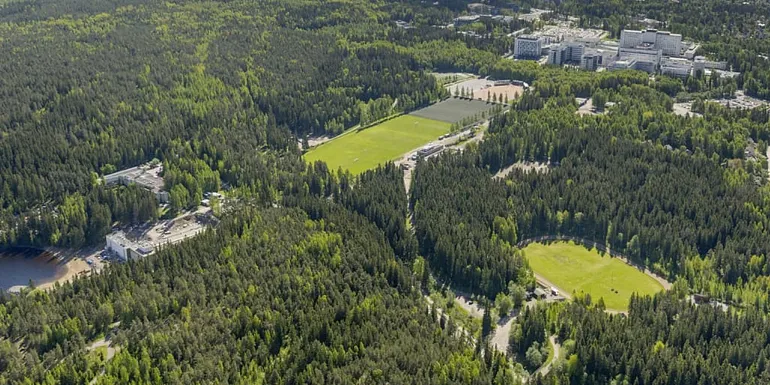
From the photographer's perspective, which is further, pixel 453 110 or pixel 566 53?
pixel 566 53

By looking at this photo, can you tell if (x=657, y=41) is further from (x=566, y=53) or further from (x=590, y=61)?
(x=566, y=53)

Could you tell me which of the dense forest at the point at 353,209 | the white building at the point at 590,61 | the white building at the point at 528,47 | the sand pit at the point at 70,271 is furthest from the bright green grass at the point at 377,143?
the white building at the point at 590,61

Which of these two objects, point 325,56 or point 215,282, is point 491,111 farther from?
point 215,282

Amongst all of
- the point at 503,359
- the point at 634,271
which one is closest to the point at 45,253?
the point at 503,359

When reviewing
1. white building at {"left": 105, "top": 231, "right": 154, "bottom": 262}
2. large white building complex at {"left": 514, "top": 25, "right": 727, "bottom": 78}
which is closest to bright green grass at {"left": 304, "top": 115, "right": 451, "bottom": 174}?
white building at {"left": 105, "top": 231, "right": 154, "bottom": 262}

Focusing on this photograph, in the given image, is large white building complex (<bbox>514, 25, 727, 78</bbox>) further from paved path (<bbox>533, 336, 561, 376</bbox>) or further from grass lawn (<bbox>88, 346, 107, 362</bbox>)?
grass lawn (<bbox>88, 346, 107, 362</bbox>)

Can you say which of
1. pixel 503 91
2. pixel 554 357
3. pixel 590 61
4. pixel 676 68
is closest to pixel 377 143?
pixel 503 91
